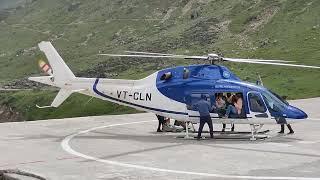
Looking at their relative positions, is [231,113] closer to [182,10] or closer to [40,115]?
[40,115]

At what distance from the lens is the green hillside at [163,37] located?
6531 cm

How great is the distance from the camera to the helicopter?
20.4 m

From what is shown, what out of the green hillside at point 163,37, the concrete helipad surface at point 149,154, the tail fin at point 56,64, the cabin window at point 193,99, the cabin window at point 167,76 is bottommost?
the concrete helipad surface at point 149,154

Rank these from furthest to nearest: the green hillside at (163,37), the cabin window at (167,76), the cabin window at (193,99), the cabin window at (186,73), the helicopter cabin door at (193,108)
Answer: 1. the green hillside at (163,37)
2. the cabin window at (167,76)
3. the cabin window at (186,73)
4. the helicopter cabin door at (193,108)
5. the cabin window at (193,99)

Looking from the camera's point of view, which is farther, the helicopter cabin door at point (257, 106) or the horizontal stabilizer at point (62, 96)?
the horizontal stabilizer at point (62, 96)

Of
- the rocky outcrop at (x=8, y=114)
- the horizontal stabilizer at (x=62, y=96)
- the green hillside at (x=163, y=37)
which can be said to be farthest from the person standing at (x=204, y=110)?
the rocky outcrop at (x=8, y=114)

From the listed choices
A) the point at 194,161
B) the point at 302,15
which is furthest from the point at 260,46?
the point at 194,161

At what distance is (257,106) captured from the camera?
67.1 ft

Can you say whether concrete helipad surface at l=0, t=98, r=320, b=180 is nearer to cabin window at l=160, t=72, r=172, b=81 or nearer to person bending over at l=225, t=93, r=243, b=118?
person bending over at l=225, t=93, r=243, b=118

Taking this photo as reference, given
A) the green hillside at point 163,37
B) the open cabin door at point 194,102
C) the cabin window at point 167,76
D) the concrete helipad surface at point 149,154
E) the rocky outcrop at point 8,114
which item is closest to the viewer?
the concrete helipad surface at point 149,154

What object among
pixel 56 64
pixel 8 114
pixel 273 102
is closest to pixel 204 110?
pixel 273 102

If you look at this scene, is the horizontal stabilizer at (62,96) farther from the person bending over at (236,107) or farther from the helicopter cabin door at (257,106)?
the helicopter cabin door at (257,106)

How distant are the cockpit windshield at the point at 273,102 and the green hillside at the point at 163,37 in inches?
761

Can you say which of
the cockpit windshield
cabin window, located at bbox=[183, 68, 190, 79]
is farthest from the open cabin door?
the cockpit windshield
